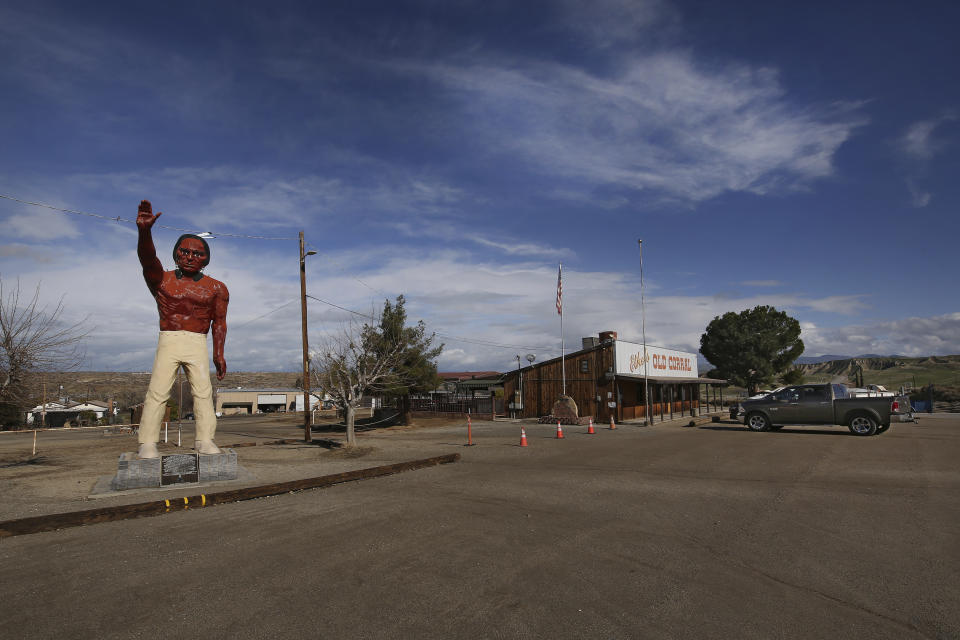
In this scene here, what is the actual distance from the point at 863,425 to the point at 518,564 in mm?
19217

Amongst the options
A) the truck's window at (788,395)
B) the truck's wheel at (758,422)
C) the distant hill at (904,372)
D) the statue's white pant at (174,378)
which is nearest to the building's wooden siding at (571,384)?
the truck's wheel at (758,422)

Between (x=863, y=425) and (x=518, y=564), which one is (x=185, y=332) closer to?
(x=518, y=564)

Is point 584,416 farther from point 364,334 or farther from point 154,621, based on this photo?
point 154,621

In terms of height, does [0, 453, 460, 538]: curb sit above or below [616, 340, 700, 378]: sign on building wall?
below

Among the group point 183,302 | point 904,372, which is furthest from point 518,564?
point 904,372

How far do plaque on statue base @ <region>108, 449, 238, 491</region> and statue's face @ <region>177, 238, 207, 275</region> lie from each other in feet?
12.9

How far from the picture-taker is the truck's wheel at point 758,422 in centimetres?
2180

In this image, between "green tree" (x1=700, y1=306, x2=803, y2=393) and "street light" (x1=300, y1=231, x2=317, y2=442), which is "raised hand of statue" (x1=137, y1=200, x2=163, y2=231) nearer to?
"street light" (x1=300, y1=231, x2=317, y2=442)

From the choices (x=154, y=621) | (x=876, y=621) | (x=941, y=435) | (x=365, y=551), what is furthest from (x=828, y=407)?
(x=154, y=621)

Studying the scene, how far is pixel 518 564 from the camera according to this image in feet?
18.8

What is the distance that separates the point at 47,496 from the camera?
32.3 ft

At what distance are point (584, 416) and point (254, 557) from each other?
88.5ft

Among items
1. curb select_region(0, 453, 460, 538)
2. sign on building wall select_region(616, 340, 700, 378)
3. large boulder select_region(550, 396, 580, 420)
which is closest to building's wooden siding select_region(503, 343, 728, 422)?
sign on building wall select_region(616, 340, 700, 378)

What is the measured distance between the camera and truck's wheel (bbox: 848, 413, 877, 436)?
19.3m
